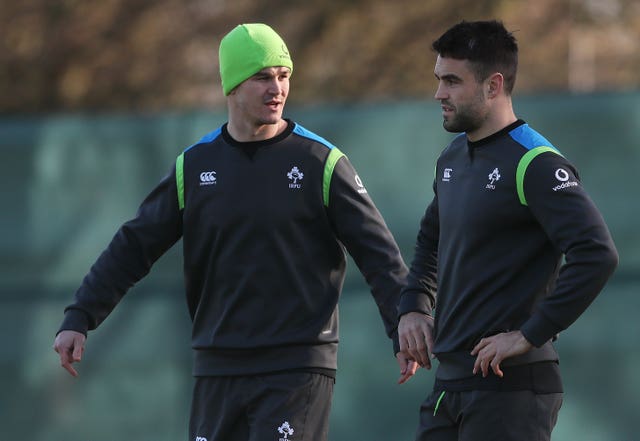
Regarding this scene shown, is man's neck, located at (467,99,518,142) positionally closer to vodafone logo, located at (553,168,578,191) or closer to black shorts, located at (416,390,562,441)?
vodafone logo, located at (553,168,578,191)

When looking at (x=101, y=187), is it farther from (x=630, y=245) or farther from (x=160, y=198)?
(x=630, y=245)

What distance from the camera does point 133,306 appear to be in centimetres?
799

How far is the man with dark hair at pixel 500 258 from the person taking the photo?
449 cm

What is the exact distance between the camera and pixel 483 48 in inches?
189

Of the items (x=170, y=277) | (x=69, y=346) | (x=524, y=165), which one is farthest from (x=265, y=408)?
(x=170, y=277)

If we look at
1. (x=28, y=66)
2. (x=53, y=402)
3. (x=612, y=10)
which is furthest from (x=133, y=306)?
(x=612, y=10)

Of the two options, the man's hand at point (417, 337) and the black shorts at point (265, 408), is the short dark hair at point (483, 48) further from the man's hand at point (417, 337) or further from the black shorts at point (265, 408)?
the black shorts at point (265, 408)

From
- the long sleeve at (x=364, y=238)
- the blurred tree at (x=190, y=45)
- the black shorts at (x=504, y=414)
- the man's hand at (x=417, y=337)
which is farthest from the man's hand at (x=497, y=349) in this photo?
the blurred tree at (x=190, y=45)

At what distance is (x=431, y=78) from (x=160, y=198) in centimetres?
1269

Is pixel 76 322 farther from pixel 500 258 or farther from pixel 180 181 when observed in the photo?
pixel 500 258

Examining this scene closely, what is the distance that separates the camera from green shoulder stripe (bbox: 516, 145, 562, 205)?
4.64m

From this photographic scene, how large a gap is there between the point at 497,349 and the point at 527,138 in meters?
0.77

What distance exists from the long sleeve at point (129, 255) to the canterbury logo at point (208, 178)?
0.18 metres

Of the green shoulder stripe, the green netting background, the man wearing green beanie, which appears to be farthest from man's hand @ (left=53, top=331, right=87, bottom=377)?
the green netting background
